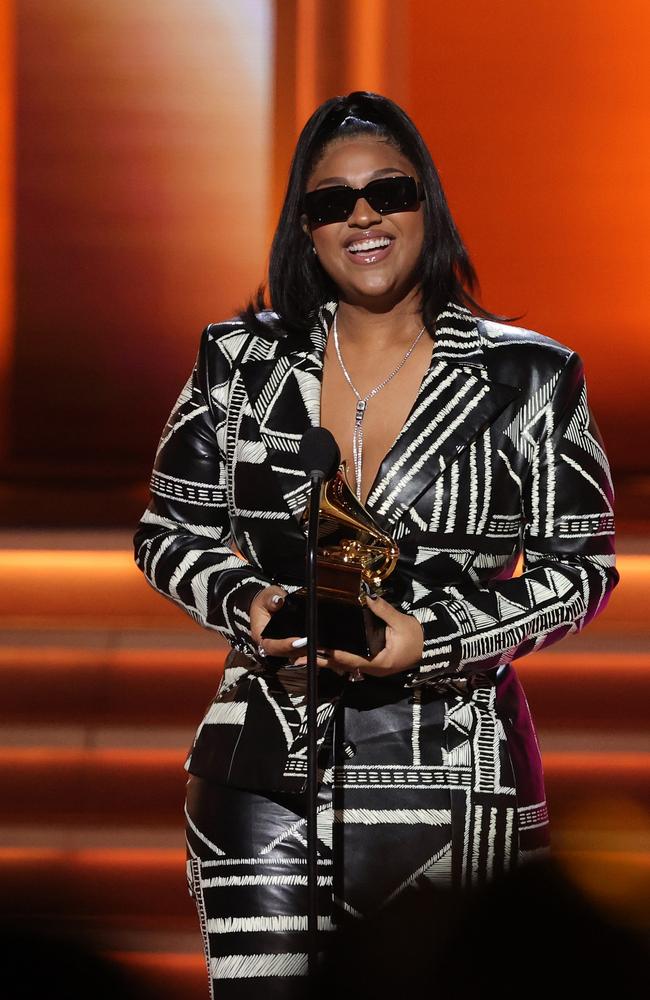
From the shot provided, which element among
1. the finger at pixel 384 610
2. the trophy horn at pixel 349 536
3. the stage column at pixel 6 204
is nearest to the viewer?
the trophy horn at pixel 349 536

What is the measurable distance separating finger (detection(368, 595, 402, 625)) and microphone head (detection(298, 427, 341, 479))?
21 cm

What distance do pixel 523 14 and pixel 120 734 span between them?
2.48m

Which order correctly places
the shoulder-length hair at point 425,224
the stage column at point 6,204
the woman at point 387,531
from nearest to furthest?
the woman at point 387,531, the shoulder-length hair at point 425,224, the stage column at point 6,204

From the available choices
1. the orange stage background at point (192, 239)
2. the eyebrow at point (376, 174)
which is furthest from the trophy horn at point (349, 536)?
the orange stage background at point (192, 239)

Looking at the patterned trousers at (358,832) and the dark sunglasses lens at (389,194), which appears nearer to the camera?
the patterned trousers at (358,832)

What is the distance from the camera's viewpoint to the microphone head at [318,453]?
1291 millimetres

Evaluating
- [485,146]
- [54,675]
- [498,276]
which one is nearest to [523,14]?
[485,146]

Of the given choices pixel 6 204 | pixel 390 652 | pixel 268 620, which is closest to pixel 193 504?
pixel 268 620

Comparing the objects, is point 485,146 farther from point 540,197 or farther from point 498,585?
point 498,585

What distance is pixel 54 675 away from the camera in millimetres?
3574

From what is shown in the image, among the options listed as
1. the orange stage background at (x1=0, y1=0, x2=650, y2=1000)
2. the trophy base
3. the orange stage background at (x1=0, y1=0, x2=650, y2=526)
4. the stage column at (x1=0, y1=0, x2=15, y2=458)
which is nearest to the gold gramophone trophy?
the trophy base

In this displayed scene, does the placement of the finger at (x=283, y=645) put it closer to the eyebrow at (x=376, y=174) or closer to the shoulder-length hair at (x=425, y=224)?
the shoulder-length hair at (x=425, y=224)

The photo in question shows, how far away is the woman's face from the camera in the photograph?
1.74 m

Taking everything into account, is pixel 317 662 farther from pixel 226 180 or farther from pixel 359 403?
Result: pixel 226 180
